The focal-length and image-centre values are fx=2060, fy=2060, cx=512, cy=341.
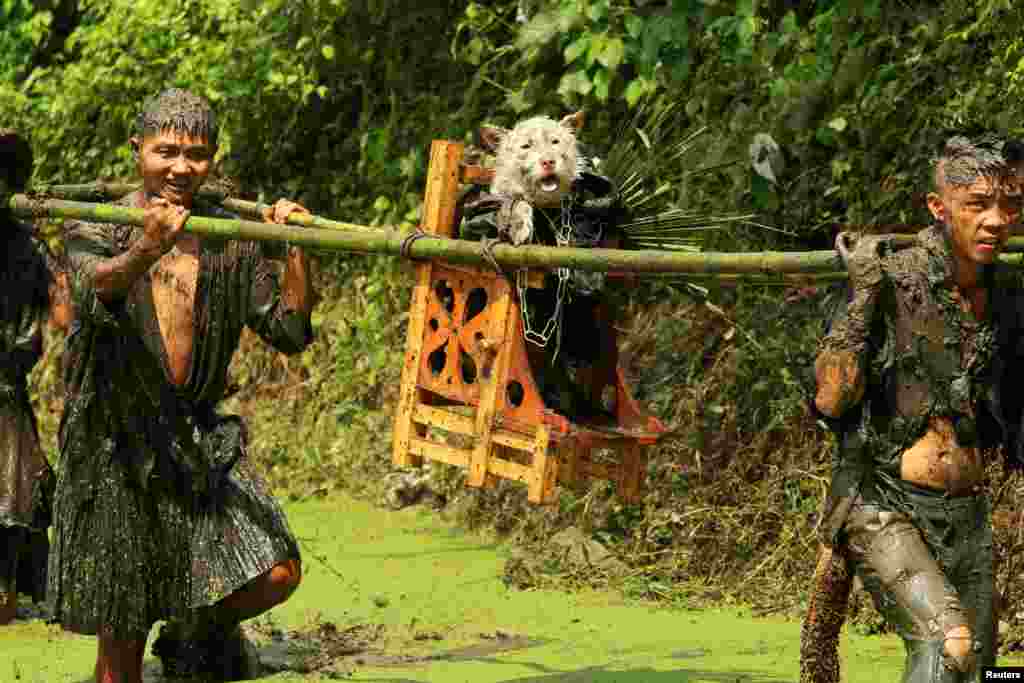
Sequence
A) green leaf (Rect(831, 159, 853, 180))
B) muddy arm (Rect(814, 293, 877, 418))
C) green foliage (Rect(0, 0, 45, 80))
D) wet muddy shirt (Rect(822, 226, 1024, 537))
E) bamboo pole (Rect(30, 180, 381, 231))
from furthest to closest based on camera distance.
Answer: green foliage (Rect(0, 0, 45, 80)) → green leaf (Rect(831, 159, 853, 180)) → bamboo pole (Rect(30, 180, 381, 231)) → wet muddy shirt (Rect(822, 226, 1024, 537)) → muddy arm (Rect(814, 293, 877, 418))

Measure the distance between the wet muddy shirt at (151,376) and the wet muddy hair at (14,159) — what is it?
145 centimetres

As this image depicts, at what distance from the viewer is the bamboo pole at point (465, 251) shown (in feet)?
17.0

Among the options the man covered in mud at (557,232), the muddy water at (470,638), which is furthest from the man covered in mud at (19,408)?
the man covered in mud at (557,232)

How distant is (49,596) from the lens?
6.28 metres

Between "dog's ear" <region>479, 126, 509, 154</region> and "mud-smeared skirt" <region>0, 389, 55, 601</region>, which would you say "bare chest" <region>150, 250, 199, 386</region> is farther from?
"mud-smeared skirt" <region>0, 389, 55, 601</region>

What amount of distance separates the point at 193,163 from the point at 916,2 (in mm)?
4378

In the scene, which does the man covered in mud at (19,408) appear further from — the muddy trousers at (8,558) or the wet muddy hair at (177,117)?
the wet muddy hair at (177,117)

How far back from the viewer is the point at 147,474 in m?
6.22

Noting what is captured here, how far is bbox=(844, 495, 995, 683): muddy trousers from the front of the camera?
4.89 meters

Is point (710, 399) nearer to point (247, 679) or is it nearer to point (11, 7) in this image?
point (247, 679)

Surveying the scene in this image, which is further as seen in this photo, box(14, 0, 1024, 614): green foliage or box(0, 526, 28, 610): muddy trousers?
box(14, 0, 1024, 614): green foliage

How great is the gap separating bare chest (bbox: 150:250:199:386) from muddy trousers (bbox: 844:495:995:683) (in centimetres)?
215

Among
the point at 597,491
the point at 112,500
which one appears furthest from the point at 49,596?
the point at 597,491

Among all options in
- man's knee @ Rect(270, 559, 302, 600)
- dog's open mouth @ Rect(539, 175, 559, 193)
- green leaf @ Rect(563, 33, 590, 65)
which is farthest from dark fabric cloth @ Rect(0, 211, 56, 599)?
green leaf @ Rect(563, 33, 590, 65)
